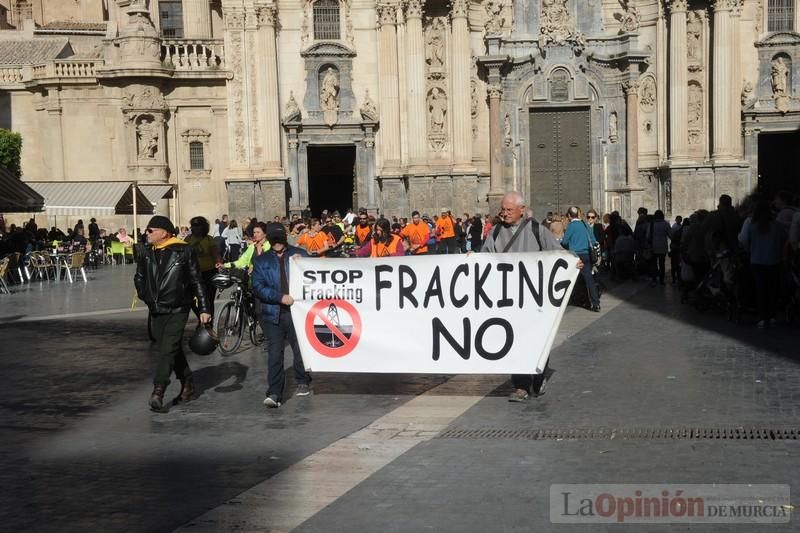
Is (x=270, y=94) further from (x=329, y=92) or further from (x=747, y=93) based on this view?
(x=747, y=93)

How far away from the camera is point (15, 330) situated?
730 inches

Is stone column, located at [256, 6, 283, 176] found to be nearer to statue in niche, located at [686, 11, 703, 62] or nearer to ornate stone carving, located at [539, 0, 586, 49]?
ornate stone carving, located at [539, 0, 586, 49]

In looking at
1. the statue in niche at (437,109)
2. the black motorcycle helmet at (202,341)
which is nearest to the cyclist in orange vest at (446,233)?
the statue in niche at (437,109)

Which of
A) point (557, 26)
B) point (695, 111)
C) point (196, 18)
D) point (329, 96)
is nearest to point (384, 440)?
point (329, 96)

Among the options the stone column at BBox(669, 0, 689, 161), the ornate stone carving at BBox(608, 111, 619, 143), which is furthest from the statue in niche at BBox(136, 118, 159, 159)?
the stone column at BBox(669, 0, 689, 161)

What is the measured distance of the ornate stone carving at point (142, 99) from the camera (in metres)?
36.6

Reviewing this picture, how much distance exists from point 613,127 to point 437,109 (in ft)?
20.1

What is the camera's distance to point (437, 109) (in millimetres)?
36719

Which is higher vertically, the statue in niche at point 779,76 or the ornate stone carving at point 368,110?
the statue in niche at point 779,76

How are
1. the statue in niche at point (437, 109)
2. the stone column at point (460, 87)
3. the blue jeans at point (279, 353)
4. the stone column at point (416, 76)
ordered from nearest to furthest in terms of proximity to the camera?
the blue jeans at point (279, 353)
the stone column at point (416, 76)
the stone column at point (460, 87)
the statue in niche at point (437, 109)

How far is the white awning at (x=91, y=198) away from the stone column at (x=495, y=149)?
11344 mm

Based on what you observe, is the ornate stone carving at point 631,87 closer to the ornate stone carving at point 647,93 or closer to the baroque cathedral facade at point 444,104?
the baroque cathedral facade at point 444,104

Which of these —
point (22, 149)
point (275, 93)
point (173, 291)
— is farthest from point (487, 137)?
point (173, 291)

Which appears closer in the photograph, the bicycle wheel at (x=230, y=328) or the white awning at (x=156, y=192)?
the bicycle wheel at (x=230, y=328)
